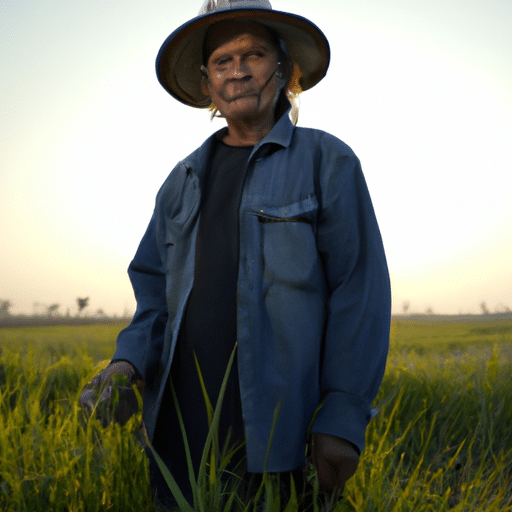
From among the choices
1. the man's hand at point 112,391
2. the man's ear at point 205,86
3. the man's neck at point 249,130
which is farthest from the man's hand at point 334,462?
the man's ear at point 205,86

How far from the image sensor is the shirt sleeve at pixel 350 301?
162cm

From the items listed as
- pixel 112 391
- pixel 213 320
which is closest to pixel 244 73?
pixel 213 320

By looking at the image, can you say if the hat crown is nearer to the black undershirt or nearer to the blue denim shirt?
the blue denim shirt

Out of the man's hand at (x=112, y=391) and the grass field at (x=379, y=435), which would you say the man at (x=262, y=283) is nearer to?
the man's hand at (x=112, y=391)

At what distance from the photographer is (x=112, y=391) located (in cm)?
181

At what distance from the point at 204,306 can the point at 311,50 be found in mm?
1108

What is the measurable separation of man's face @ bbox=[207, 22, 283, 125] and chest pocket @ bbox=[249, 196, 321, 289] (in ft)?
1.36

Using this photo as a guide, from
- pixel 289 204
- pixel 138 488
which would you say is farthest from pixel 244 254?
pixel 138 488

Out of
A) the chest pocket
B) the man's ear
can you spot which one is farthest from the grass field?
the man's ear

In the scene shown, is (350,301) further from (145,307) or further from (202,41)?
(202,41)

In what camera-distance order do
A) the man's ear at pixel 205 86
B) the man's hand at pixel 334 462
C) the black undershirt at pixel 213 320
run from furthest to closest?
1. the man's ear at pixel 205 86
2. the black undershirt at pixel 213 320
3. the man's hand at pixel 334 462

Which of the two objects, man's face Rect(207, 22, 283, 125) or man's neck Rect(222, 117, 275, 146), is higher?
man's face Rect(207, 22, 283, 125)

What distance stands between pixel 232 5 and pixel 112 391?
4.65 ft

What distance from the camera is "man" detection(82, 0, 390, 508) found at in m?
1.62
